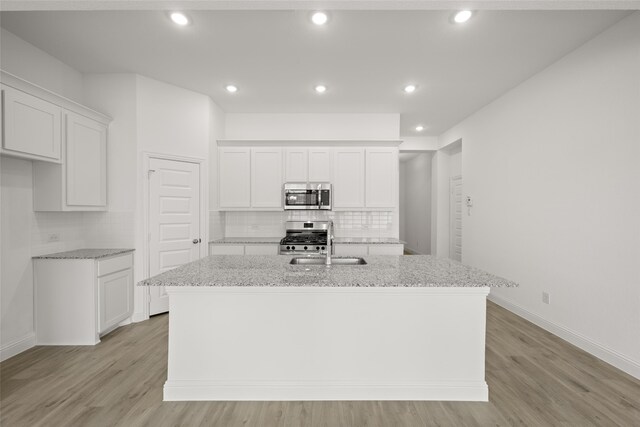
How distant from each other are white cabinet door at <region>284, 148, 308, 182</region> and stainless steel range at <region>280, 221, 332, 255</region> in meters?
0.79

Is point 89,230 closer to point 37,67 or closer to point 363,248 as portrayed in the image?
point 37,67

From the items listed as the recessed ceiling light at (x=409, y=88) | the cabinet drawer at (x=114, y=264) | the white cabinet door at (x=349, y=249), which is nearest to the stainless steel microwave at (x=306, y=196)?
the white cabinet door at (x=349, y=249)

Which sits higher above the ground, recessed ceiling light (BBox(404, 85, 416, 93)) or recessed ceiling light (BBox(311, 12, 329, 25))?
recessed ceiling light (BBox(404, 85, 416, 93))

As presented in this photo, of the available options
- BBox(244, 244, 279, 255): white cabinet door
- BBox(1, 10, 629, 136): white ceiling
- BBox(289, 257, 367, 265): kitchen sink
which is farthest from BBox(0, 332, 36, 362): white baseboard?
BBox(1, 10, 629, 136): white ceiling

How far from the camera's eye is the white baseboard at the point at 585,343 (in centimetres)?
246

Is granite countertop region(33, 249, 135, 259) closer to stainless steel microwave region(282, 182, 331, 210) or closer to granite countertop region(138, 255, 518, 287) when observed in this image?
granite countertop region(138, 255, 518, 287)

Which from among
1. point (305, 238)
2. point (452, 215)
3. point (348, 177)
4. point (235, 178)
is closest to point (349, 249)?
point (305, 238)

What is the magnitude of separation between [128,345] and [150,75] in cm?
320

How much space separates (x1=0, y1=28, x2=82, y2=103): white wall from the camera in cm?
276

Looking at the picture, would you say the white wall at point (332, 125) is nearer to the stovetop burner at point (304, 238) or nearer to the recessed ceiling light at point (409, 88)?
the recessed ceiling light at point (409, 88)

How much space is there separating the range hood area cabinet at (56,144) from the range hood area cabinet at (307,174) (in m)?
1.63

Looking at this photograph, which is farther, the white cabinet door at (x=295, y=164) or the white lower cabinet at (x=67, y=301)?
the white cabinet door at (x=295, y=164)

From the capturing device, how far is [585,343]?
2.87m

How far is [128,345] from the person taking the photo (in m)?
2.96
